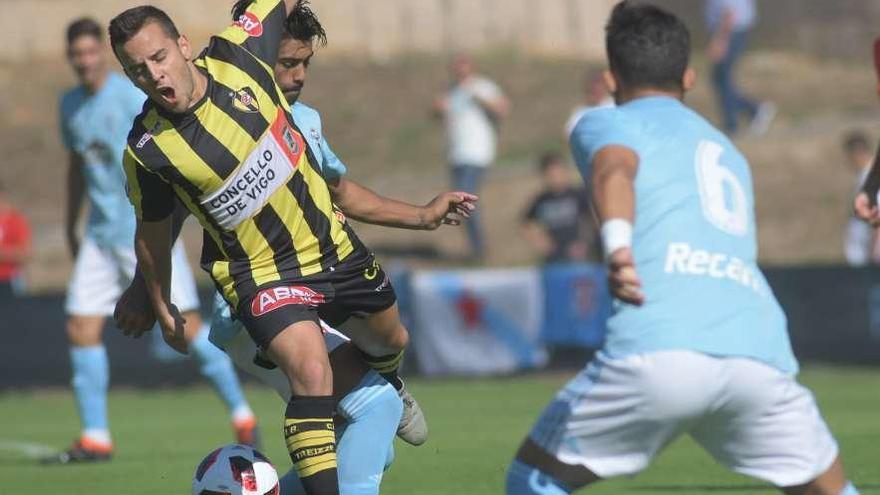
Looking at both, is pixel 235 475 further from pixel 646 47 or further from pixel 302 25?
pixel 646 47

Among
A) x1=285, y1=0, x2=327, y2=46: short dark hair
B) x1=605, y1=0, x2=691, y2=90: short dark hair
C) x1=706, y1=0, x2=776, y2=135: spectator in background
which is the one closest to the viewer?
x1=605, y1=0, x2=691, y2=90: short dark hair

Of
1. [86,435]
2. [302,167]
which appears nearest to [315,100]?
[86,435]

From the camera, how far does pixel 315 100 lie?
29.6m

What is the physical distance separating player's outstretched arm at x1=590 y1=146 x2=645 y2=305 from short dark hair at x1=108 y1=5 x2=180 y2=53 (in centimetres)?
215

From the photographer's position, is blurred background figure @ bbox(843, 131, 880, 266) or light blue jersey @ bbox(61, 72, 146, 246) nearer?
light blue jersey @ bbox(61, 72, 146, 246)

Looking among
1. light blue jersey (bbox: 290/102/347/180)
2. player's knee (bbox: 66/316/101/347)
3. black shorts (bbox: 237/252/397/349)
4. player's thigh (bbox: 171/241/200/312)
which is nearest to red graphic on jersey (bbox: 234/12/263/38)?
light blue jersey (bbox: 290/102/347/180)

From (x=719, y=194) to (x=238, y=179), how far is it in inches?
84.0

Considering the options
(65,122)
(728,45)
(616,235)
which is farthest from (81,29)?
(728,45)

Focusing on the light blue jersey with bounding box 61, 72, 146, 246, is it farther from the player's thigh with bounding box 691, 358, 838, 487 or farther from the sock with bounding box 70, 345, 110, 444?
the player's thigh with bounding box 691, 358, 838, 487

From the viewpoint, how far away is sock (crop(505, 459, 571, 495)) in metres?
5.21

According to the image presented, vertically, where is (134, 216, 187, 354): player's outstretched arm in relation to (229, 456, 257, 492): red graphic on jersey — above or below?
above

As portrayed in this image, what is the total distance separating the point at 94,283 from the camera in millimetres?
10867

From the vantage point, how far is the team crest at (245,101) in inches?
267

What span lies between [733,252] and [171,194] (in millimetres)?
2458
